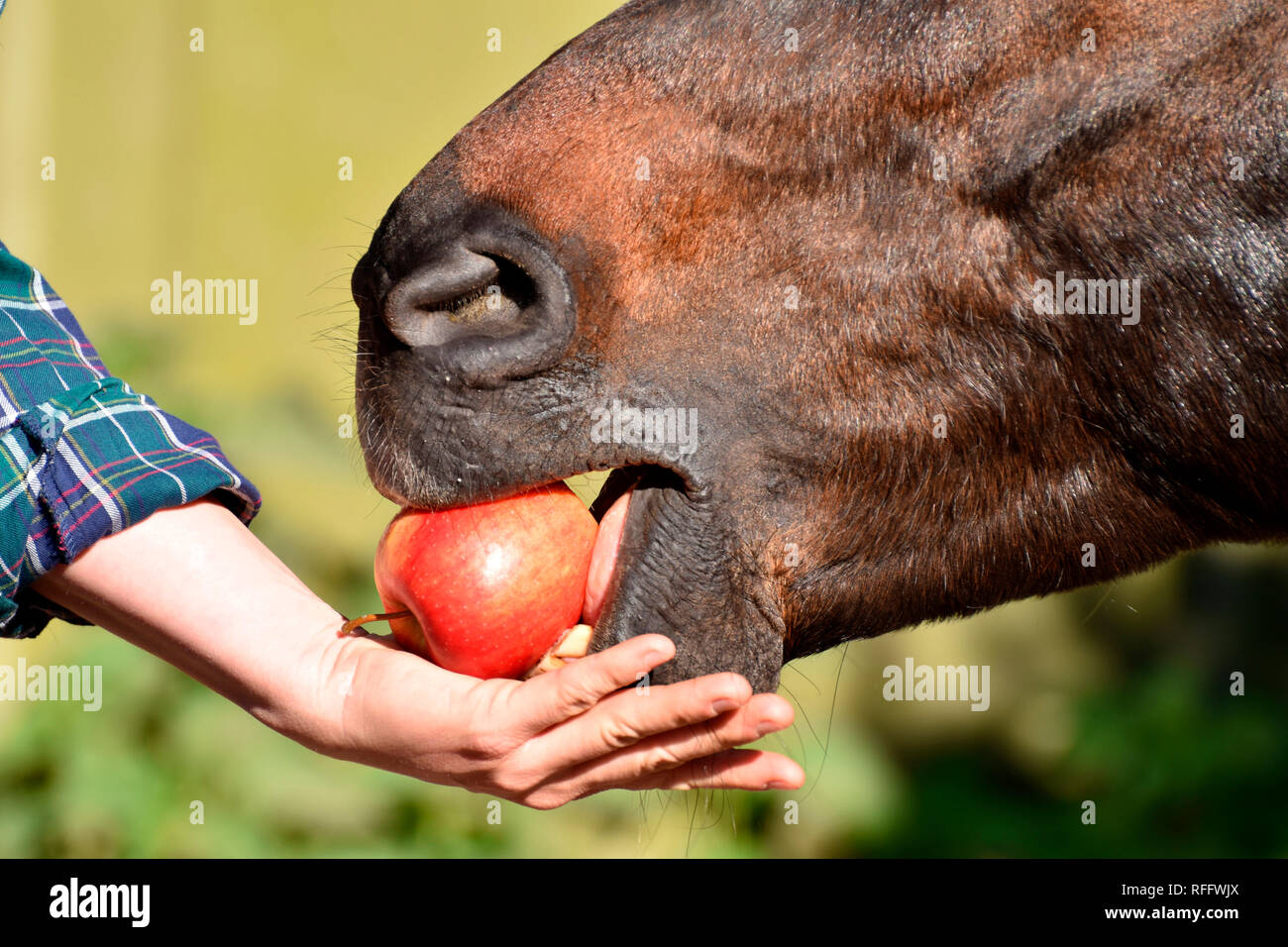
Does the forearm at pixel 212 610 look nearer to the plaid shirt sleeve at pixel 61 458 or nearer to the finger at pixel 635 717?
the plaid shirt sleeve at pixel 61 458

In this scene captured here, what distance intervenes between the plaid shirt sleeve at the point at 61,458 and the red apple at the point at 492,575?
0.39m

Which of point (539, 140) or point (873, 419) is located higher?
point (539, 140)

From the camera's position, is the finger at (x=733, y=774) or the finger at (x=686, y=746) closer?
the finger at (x=686, y=746)

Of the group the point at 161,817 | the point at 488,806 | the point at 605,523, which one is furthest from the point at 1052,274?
the point at 161,817

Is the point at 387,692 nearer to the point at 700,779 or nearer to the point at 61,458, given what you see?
the point at 700,779

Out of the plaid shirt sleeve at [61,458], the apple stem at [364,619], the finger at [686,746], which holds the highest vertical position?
the plaid shirt sleeve at [61,458]

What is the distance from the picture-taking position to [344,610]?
393cm

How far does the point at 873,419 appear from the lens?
1.62m

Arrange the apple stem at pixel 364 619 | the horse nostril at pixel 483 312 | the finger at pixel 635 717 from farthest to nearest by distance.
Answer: the apple stem at pixel 364 619 < the horse nostril at pixel 483 312 < the finger at pixel 635 717

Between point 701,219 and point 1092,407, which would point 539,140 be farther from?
point 1092,407

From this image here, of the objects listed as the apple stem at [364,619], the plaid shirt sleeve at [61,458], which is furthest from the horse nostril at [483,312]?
the plaid shirt sleeve at [61,458]

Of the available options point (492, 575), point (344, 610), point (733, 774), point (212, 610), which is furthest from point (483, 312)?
point (344, 610)

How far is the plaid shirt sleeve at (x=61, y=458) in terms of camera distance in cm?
169
